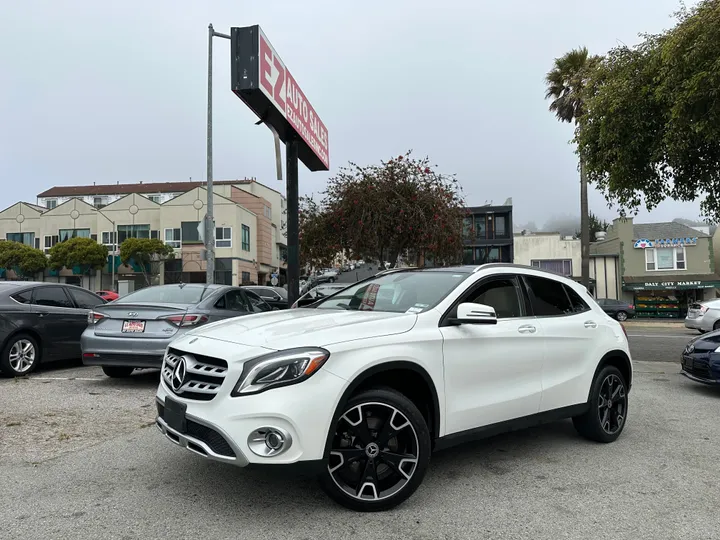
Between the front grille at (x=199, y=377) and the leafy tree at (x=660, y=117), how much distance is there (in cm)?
865

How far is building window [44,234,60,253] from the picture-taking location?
52000 millimetres

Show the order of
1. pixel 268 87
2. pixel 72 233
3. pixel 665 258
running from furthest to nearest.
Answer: pixel 72 233 < pixel 665 258 < pixel 268 87

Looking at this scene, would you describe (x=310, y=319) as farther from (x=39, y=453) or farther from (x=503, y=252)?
(x=503, y=252)

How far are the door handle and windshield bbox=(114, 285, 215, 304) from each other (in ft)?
16.0

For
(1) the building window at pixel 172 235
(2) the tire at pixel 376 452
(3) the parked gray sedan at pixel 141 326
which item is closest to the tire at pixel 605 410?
(2) the tire at pixel 376 452

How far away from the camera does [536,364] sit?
4469 mm

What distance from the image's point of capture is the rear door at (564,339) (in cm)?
462

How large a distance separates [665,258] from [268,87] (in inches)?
1531

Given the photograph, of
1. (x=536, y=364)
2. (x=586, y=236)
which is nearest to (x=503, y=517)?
(x=536, y=364)

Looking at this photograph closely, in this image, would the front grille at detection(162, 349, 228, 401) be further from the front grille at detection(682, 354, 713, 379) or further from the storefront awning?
the storefront awning

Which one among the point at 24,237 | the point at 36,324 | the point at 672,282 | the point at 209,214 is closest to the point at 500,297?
the point at 36,324

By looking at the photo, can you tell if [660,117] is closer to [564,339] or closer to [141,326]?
[564,339]

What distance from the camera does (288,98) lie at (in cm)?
1123

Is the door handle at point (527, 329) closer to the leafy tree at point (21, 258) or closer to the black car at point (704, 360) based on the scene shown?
the black car at point (704, 360)
